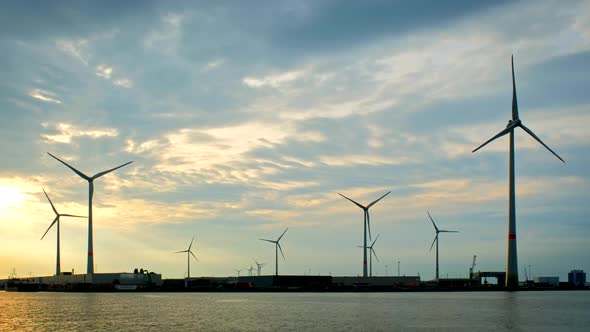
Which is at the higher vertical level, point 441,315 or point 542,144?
point 542,144

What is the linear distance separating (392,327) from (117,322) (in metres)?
41.2

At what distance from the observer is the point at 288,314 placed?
120m

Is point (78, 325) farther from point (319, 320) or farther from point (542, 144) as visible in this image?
point (542, 144)

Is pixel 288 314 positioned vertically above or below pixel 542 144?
below

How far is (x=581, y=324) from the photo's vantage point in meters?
102

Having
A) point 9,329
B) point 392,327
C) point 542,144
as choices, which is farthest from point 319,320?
point 542,144

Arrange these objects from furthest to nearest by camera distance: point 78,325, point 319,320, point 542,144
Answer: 1. point 542,144
2. point 319,320
3. point 78,325

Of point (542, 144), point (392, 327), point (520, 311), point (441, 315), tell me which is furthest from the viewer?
point (542, 144)

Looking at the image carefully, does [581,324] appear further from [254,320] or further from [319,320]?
[254,320]

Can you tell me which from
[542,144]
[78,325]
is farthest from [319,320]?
[542,144]

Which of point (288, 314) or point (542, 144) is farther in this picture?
point (542, 144)

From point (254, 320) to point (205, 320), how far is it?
7.67 meters

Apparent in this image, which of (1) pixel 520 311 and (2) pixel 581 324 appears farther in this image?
(1) pixel 520 311

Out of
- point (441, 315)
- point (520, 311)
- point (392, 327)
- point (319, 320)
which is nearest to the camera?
point (392, 327)
